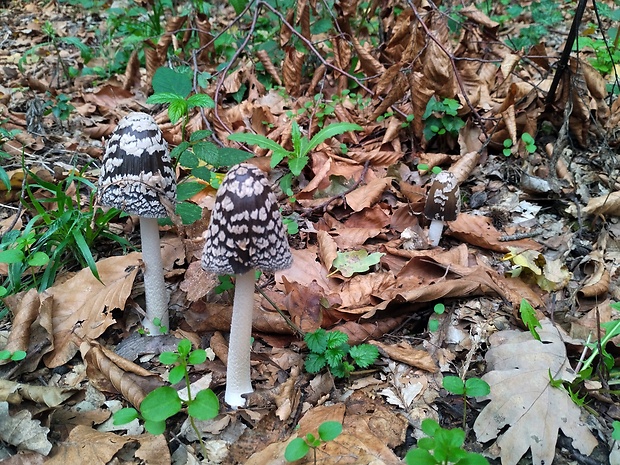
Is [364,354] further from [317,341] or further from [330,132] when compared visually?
[330,132]

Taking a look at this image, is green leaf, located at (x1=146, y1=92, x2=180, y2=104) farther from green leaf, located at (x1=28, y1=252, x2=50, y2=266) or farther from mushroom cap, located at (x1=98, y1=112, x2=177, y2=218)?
green leaf, located at (x1=28, y1=252, x2=50, y2=266)

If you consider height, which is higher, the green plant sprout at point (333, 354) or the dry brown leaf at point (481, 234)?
the dry brown leaf at point (481, 234)

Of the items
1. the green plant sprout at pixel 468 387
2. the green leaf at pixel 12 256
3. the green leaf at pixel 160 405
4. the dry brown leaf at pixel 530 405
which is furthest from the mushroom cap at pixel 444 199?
the green leaf at pixel 12 256

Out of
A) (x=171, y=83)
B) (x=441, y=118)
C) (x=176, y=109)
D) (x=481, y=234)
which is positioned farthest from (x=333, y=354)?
(x=441, y=118)

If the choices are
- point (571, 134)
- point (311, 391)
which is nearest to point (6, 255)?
A: point (311, 391)

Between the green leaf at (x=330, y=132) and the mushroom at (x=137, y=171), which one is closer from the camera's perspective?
the mushroom at (x=137, y=171)

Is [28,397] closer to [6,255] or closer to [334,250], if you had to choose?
[6,255]

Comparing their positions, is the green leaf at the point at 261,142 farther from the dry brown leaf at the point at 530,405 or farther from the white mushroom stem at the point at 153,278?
the dry brown leaf at the point at 530,405
